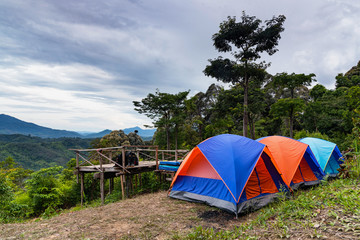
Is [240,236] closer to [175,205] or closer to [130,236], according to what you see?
[130,236]

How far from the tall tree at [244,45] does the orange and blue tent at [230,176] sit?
1187 centimetres

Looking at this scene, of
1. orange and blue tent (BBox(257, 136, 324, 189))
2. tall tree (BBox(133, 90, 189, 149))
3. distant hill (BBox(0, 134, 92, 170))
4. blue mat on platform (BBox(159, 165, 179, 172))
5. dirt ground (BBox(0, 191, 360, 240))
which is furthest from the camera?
distant hill (BBox(0, 134, 92, 170))

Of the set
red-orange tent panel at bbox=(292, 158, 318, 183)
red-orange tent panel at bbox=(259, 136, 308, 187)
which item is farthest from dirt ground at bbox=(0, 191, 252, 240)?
red-orange tent panel at bbox=(292, 158, 318, 183)

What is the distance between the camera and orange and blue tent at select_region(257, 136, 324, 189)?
7.11m

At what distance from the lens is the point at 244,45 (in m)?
19.0

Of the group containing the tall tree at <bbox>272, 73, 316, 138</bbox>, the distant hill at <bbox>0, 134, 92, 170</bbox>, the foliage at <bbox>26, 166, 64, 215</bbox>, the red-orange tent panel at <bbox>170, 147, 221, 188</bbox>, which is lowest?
the distant hill at <bbox>0, 134, 92, 170</bbox>

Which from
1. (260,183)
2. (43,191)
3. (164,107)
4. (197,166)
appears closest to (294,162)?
(260,183)

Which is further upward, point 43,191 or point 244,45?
point 244,45

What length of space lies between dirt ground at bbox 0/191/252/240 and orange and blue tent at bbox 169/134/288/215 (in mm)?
420

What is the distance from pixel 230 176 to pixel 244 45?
1630cm

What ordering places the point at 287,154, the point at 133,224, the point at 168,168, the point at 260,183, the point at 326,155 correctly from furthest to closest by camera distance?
1. the point at 168,168
2. the point at 326,155
3. the point at 287,154
4. the point at 260,183
5. the point at 133,224

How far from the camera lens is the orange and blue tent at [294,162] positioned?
711 cm

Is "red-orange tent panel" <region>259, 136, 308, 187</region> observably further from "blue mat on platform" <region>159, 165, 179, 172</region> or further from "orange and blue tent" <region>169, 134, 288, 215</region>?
"blue mat on platform" <region>159, 165, 179, 172</region>

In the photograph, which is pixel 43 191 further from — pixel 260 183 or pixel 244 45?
pixel 244 45
